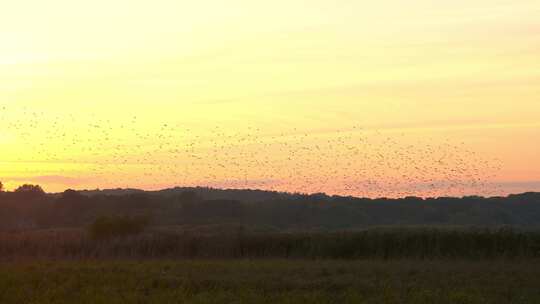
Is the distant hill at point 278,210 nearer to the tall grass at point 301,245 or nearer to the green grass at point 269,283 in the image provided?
the tall grass at point 301,245

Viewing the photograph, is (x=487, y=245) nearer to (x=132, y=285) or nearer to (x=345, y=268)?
(x=345, y=268)

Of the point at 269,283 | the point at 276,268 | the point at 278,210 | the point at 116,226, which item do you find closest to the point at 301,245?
the point at 276,268

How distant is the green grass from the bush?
1485 cm

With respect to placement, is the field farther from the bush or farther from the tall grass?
the bush

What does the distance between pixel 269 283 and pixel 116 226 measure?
944 inches

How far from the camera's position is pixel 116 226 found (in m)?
44.7

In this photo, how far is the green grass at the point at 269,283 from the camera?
19156mm

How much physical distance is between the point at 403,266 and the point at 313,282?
7124mm

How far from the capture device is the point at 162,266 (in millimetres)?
27797

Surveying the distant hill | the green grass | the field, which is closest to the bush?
the field

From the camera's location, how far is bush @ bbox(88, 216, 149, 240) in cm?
4313

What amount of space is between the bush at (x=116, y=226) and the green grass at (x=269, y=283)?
1485 centimetres

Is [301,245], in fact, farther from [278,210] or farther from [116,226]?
[278,210]

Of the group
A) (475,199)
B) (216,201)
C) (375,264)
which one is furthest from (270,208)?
(375,264)
